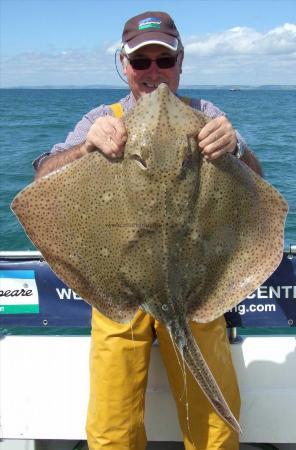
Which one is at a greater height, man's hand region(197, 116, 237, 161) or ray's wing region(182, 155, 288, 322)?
man's hand region(197, 116, 237, 161)

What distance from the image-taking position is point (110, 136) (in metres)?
2.31

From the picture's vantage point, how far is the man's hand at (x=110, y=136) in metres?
2.29

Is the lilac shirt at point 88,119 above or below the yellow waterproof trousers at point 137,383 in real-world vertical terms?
above

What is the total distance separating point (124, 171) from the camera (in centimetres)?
235

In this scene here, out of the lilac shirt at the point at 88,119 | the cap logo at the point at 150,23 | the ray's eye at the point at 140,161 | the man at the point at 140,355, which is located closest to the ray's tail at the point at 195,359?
the man at the point at 140,355

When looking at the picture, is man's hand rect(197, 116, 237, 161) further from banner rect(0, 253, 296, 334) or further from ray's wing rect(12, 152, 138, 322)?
banner rect(0, 253, 296, 334)

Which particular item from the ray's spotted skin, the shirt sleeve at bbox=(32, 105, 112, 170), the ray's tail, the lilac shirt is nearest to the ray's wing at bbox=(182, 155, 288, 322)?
the ray's spotted skin

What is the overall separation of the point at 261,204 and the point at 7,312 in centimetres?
229

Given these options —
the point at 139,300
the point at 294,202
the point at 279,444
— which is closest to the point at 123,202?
the point at 139,300

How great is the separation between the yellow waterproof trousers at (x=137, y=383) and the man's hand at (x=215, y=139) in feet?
3.78

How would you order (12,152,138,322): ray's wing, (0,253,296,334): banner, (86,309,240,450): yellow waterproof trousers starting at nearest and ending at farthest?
(12,152,138,322): ray's wing → (86,309,240,450): yellow waterproof trousers → (0,253,296,334): banner

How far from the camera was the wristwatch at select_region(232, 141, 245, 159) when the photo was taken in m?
2.58

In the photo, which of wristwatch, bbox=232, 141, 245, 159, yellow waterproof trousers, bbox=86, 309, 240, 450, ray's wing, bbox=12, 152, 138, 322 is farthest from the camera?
yellow waterproof trousers, bbox=86, 309, 240, 450

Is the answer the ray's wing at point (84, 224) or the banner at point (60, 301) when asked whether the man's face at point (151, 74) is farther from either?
the banner at point (60, 301)
